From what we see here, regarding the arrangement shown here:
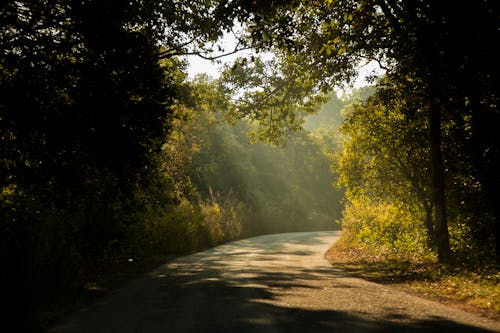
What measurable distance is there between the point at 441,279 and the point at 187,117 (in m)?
9.71

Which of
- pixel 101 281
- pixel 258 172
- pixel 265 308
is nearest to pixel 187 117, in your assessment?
pixel 101 281

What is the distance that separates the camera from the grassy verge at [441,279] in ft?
26.9

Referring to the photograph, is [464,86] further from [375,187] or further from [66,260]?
[66,260]

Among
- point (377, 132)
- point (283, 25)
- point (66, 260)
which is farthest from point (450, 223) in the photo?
point (66, 260)

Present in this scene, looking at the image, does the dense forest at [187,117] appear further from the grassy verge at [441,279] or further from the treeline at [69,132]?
the grassy verge at [441,279]

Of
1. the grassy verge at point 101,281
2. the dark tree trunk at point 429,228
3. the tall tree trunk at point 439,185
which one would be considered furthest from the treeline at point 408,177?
the grassy verge at point 101,281

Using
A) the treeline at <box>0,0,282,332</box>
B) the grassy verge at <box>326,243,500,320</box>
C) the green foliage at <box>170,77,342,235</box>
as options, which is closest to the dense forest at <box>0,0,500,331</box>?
the treeline at <box>0,0,282,332</box>

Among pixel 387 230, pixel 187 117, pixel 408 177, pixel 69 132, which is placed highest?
pixel 187 117

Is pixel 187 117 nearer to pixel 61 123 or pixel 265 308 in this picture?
pixel 61 123

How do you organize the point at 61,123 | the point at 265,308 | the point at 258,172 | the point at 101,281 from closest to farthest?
the point at 265,308 < the point at 61,123 < the point at 101,281 < the point at 258,172

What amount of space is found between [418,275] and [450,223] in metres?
4.35

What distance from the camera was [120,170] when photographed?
10.7m

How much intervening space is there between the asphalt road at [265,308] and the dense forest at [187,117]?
1.42m

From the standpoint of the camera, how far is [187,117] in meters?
15.7
